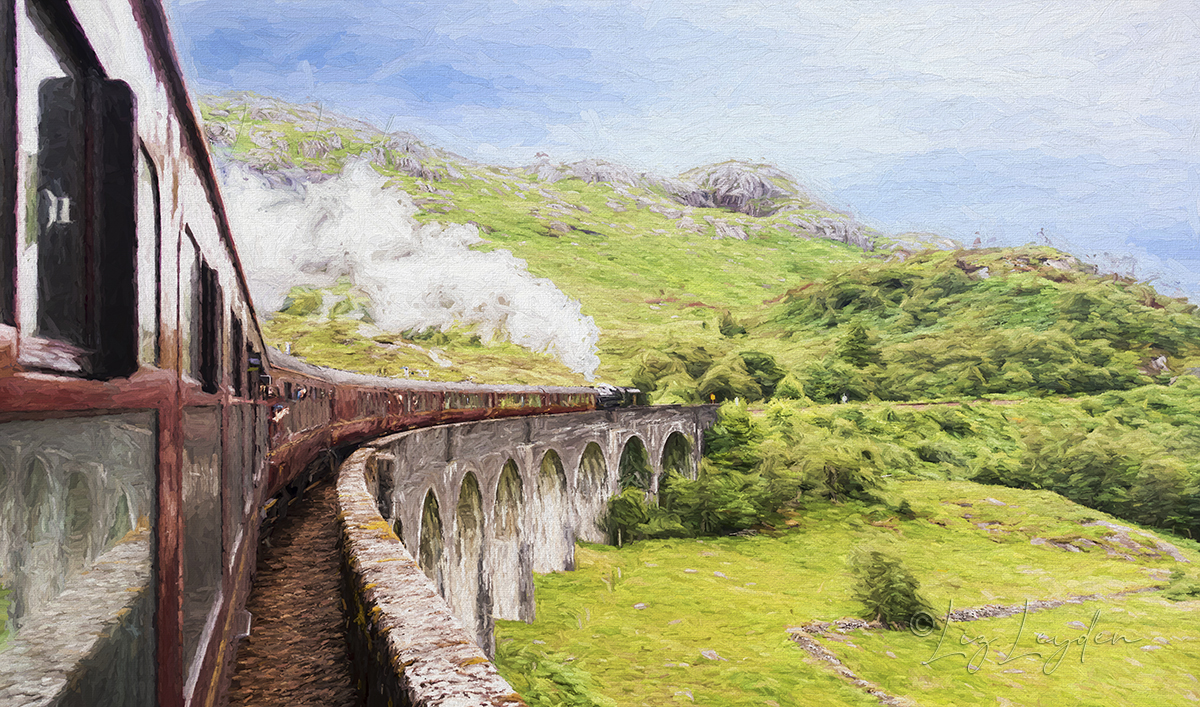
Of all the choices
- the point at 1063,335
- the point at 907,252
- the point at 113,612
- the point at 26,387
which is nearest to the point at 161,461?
the point at 113,612

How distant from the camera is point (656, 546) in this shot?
2589 cm

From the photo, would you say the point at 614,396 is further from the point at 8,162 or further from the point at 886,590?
the point at 8,162

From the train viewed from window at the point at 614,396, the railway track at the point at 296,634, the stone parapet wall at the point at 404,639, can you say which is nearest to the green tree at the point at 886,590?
the train viewed from window at the point at 614,396

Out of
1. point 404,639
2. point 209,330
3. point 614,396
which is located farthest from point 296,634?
point 614,396

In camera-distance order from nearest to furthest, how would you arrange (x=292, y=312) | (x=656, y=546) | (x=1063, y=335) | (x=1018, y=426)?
(x=656, y=546) < (x=1018, y=426) < (x=1063, y=335) < (x=292, y=312)

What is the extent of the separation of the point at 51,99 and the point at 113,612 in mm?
857

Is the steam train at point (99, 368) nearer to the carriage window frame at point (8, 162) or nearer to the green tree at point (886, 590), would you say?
the carriage window frame at point (8, 162)

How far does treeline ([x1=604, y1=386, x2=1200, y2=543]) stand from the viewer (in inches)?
1150

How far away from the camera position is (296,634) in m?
3.90

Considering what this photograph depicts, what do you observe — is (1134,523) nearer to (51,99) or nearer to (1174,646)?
(1174,646)

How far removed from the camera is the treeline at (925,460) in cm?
2922

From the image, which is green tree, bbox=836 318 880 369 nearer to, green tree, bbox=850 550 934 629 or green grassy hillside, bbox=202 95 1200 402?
green grassy hillside, bbox=202 95 1200 402

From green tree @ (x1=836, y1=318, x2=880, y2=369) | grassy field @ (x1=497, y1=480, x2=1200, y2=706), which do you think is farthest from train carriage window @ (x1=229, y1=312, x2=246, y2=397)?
green tree @ (x1=836, y1=318, x2=880, y2=369)

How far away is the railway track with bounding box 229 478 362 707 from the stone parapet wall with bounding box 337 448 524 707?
1.23 feet
